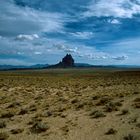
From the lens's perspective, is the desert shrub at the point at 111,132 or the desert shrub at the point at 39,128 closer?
the desert shrub at the point at 111,132

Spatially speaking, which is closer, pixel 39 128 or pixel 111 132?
pixel 111 132

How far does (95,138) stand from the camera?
11516mm

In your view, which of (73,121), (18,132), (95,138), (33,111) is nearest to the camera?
(95,138)

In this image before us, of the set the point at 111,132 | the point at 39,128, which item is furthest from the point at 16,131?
the point at 111,132

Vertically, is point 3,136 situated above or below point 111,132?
below

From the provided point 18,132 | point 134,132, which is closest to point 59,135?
point 18,132

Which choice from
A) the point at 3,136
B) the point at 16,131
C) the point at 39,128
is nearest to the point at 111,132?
the point at 39,128

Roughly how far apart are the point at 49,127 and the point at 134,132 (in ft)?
14.3

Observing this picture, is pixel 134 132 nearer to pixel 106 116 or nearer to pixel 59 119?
pixel 106 116

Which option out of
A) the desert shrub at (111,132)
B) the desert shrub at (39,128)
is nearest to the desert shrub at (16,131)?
the desert shrub at (39,128)

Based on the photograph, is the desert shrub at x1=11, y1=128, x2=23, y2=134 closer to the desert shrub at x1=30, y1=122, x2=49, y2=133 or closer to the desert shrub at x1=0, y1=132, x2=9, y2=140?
the desert shrub at x1=30, y1=122, x2=49, y2=133

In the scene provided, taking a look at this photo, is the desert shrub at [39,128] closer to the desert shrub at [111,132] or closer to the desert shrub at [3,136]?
the desert shrub at [3,136]

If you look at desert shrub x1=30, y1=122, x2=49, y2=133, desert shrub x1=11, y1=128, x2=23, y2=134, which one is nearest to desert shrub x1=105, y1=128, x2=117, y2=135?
desert shrub x1=30, y1=122, x2=49, y2=133

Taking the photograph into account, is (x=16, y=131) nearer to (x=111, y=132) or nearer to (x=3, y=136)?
(x=3, y=136)
